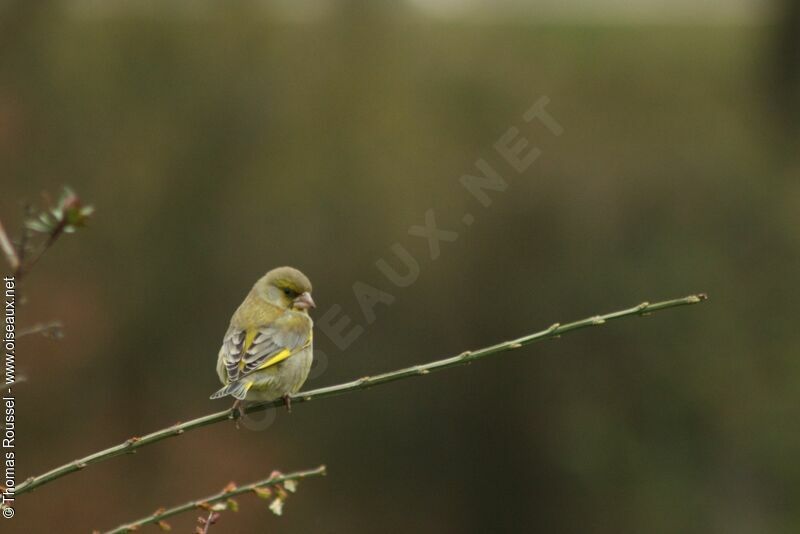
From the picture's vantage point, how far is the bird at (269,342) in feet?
12.7

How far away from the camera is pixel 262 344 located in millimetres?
3955

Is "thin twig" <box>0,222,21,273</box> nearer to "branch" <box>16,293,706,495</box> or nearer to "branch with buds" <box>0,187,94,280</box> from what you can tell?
"branch with buds" <box>0,187,94,280</box>

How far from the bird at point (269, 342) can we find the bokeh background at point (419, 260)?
724 cm

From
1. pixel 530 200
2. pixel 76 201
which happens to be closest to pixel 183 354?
pixel 530 200

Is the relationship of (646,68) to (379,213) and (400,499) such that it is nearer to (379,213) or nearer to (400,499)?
(379,213)

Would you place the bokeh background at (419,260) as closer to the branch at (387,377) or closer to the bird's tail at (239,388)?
the bird's tail at (239,388)

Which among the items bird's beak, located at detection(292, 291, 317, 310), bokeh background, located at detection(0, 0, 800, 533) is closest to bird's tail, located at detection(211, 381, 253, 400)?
bird's beak, located at detection(292, 291, 317, 310)

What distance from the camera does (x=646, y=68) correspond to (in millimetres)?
12211

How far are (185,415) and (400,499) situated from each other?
266 cm

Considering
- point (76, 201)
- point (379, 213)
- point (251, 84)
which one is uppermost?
point (251, 84)

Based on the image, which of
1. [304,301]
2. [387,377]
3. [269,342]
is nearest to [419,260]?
[269,342]

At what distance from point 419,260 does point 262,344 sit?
7.71 metres

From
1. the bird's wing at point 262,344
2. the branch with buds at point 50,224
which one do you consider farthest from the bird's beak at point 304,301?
the branch with buds at point 50,224

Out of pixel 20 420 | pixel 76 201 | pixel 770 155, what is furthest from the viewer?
pixel 770 155
